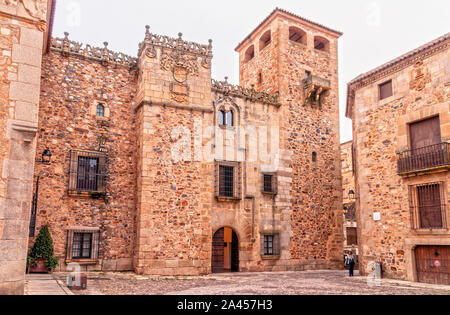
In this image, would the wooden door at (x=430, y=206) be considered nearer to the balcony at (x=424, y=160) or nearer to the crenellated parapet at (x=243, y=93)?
the balcony at (x=424, y=160)

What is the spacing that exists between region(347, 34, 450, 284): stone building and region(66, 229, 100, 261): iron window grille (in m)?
10.4

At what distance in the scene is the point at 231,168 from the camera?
18.6 m

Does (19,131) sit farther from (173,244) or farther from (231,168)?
(231,168)

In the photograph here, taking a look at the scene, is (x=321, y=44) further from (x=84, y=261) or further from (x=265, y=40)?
(x=84, y=261)

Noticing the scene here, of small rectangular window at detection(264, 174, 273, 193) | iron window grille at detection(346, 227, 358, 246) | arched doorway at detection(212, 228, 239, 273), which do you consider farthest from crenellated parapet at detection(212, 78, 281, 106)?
iron window grille at detection(346, 227, 358, 246)

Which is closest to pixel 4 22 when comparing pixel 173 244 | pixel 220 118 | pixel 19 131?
pixel 19 131

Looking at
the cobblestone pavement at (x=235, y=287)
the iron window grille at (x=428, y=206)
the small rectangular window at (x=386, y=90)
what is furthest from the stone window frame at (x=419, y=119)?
the cobblestone pavement at (x=235, y=287)

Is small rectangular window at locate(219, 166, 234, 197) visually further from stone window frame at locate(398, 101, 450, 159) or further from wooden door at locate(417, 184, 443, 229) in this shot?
wooden door at locate(417, 184, 443, 229)

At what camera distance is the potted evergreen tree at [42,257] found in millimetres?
14086

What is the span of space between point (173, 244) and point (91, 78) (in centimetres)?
750

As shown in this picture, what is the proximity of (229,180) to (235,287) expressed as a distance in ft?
21.5

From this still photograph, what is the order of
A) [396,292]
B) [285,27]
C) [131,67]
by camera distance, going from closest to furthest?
[396,292]
[131,67]
[285,27]

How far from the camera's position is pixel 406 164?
1470 cm

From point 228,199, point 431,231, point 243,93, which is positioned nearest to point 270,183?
point 228,199
